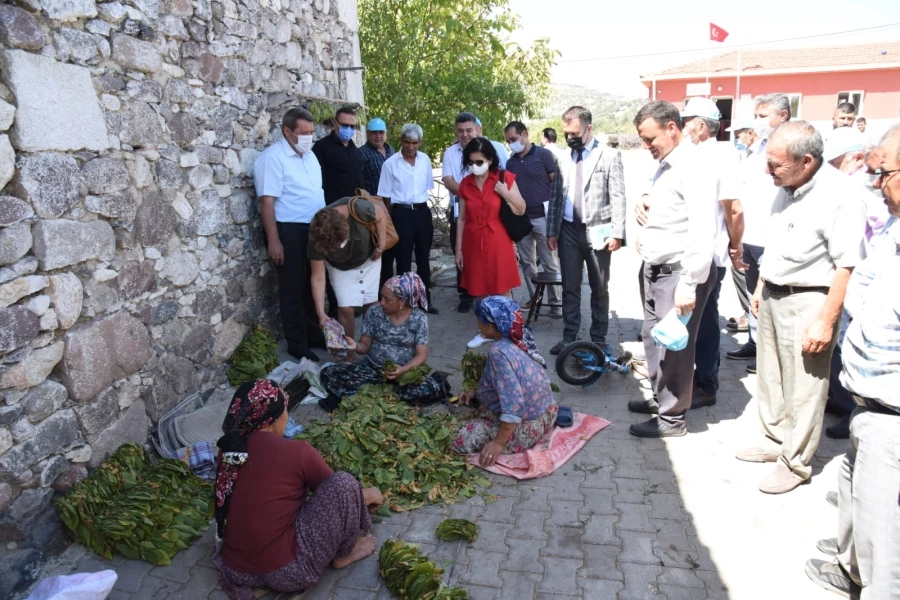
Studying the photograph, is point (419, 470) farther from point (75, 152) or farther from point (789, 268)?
point (75, 152)

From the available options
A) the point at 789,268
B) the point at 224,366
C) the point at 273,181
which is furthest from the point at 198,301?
the point at 789,268

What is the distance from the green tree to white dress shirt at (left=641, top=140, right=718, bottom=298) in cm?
580

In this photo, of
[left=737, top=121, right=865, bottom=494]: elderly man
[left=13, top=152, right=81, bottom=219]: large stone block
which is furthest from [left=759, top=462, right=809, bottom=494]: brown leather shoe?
[left=13, top=152, right=81, bottom=219]: large stone block

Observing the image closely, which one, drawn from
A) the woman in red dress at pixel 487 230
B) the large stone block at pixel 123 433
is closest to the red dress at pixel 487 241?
the woman in red dress at pixel 487 230

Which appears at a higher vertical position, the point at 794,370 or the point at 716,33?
the point at 716,33

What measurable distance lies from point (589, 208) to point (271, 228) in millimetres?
2755

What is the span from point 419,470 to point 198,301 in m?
2.19

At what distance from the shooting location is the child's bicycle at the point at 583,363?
5.00 m

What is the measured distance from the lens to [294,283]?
18.2 feet

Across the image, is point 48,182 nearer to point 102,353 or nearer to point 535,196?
point 102,353

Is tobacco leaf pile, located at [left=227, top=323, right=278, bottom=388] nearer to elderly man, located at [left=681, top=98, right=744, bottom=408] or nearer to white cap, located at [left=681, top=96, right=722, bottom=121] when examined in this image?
elderly man, located at [left=681, top=98, right=744, bottom=408]

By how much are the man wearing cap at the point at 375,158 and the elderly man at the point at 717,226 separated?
11.3 feet

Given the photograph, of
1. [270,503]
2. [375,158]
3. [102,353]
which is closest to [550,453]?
[270,503]

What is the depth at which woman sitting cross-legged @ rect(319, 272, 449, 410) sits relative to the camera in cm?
479
